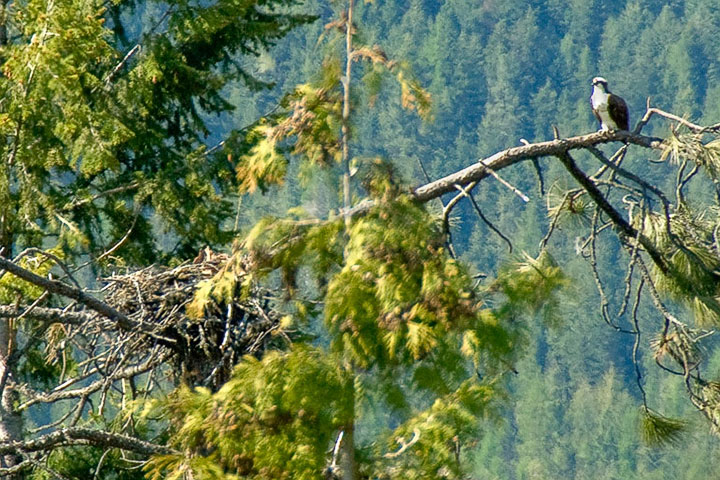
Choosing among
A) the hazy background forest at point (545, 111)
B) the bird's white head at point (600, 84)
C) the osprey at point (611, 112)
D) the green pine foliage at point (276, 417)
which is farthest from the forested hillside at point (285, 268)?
the hazy background forest at point (545, 111)

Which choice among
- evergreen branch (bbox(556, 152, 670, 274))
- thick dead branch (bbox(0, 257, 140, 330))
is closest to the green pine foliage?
thick dead branch (bbox(0, 257, 140, 330))

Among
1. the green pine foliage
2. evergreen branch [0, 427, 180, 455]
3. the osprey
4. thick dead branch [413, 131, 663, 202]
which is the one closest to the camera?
the green pine foliage

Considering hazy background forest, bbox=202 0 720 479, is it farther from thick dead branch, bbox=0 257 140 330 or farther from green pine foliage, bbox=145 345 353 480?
green pine foliage, bbox=145 345 353 480

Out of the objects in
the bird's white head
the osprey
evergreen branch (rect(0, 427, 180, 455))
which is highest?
the bird's white head

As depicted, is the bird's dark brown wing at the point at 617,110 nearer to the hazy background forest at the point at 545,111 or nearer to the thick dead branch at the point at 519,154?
the thick dead branch at the point at 519,154

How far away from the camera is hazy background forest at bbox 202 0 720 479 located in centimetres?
10056

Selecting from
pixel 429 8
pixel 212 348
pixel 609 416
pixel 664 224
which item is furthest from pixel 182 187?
pixel 429 8

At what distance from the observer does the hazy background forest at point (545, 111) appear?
101 meters

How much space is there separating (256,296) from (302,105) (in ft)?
7.24

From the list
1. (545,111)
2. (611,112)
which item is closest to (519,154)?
(611,112)

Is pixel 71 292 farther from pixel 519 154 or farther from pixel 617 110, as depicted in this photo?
pixel 617 110

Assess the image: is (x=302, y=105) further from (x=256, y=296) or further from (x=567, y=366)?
(x=567, y=366)

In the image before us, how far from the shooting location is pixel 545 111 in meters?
144

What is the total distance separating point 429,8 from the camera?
5950 inches
